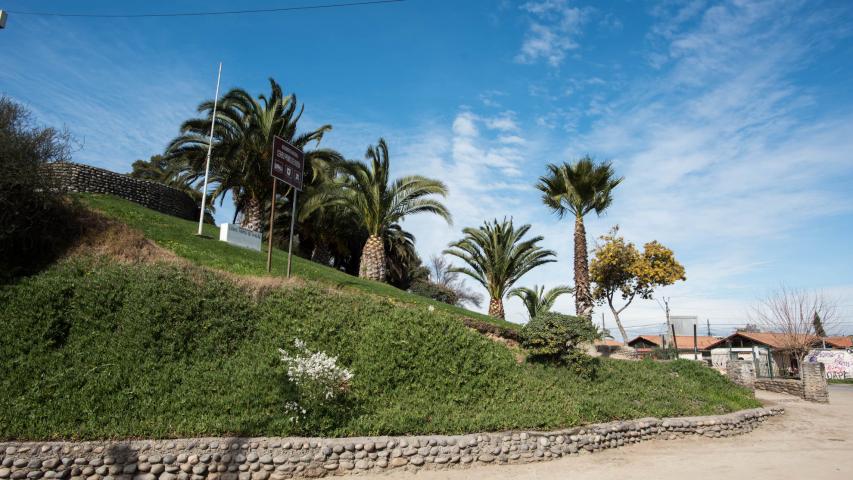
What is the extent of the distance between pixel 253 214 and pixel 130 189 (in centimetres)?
538

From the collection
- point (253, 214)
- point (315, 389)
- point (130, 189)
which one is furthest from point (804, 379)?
point (130, 189)

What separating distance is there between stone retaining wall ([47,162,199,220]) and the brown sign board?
358 inches

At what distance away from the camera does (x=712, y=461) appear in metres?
9.41

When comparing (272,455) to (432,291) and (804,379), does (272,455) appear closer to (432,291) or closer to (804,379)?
(804,379)

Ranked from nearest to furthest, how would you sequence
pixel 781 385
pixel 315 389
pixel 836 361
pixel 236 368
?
pixel 315 389
pixel 236 368
pixel 781 385
pixel 836 361

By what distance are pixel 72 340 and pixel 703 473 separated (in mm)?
11846

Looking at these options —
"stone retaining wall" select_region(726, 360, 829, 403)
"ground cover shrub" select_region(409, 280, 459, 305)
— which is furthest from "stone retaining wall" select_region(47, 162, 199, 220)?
"stone retaining wall" select_region(726, 360, 829, 403)

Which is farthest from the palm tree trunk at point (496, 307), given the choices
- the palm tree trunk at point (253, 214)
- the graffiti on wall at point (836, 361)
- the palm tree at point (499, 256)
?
the graffiti on wall at point (836, 361)

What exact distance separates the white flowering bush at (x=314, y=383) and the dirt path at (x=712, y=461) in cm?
159

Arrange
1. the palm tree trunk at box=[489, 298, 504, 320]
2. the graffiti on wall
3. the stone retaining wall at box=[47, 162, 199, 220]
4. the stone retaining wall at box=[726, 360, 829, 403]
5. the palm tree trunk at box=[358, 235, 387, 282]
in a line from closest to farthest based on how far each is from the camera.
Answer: the stone retaining wall at box=[726, 360, 829, 403] → the stone retaining wall at box=[47, 162, 199, 220] → the palm tree trunk at box=[358, 235, 387, 282] → the palm tree trunk at box=[489, 298, 504, 320] → the graffiti on wall

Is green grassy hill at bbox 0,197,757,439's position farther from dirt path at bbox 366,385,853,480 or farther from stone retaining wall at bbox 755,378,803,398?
stone retaining wall at bbox 755,378,803,398

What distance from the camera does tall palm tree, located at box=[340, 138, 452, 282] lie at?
23.2 m

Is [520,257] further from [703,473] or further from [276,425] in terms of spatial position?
[276,425]

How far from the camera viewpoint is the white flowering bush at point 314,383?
862 cm
